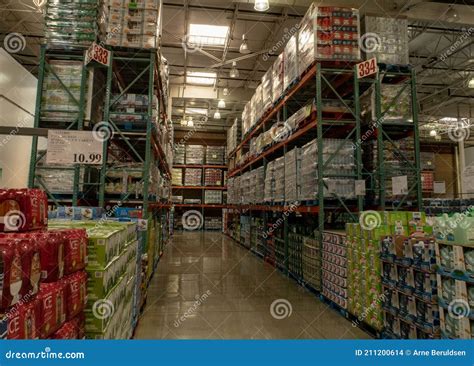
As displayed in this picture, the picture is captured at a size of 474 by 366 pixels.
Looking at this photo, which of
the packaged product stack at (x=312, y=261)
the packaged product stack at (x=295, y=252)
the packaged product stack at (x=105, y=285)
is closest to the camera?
the packaged product stack at (x=105, y=285)

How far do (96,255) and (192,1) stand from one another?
8192mm

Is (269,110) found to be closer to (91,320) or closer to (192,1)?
(192,1)

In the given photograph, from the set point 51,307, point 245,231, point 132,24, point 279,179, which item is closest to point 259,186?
point 279,179

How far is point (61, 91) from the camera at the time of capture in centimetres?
536

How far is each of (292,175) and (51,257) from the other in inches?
201

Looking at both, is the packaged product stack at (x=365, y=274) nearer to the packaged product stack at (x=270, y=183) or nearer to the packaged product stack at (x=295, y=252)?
the packaged product stack at (x=295, y=252)

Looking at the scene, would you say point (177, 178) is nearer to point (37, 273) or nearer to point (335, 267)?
point (335, 267)

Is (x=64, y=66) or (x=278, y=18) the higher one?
(x=278, y=18)

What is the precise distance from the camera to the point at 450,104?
50.2ft

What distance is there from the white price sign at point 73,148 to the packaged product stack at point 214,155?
580 inches

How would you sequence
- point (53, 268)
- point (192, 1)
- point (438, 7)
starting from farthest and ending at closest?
1. point (192, 1)
2. point (438, 7)
3. point (53, 268)

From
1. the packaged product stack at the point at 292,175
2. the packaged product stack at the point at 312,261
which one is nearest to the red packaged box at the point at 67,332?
the packaged product stack at the point at 312,261

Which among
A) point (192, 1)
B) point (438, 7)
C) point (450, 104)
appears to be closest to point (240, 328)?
point (192, 1)

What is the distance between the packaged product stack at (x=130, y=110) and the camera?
17.6 feet
